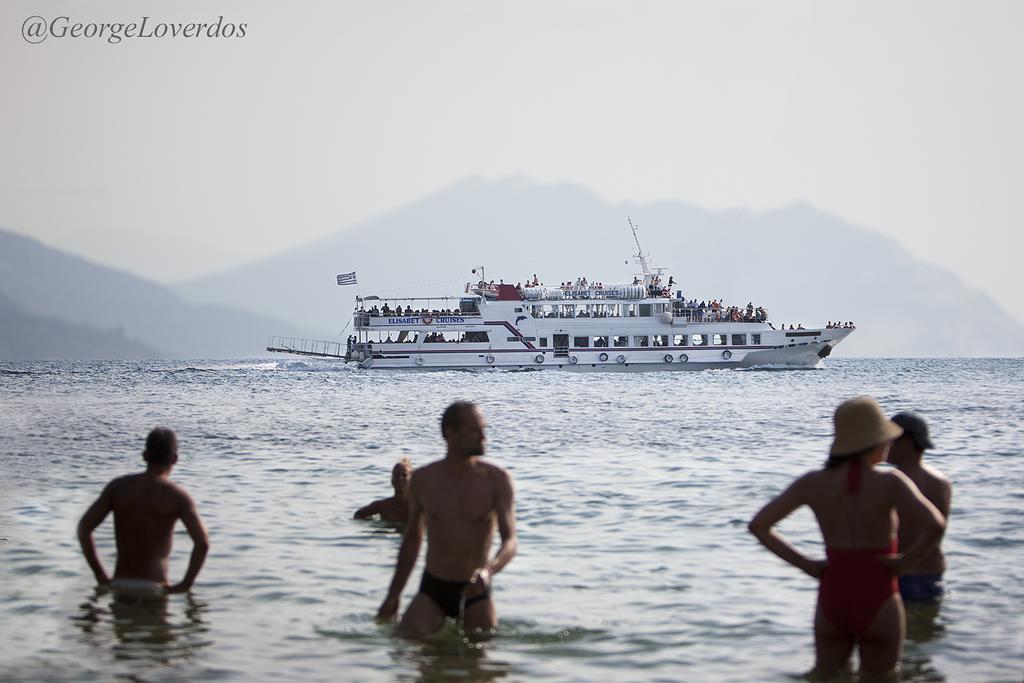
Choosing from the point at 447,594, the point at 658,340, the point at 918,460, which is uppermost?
the point at 658,340

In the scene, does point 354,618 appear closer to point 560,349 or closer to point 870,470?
point 870,470

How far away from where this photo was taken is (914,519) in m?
5.57

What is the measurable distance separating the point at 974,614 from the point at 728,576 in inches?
77.2

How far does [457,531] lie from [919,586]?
323 centimetres

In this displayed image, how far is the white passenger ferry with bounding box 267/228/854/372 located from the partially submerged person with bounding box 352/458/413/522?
6012 centimetres

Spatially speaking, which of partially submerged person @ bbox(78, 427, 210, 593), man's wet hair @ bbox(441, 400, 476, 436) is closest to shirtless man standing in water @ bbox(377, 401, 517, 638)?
man's wet hair @ bbox(441, 400, 476, 436)

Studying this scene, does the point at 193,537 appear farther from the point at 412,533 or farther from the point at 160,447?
the point at 412,533

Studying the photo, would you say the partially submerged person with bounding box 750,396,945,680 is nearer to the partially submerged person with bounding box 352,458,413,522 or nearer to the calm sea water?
the calm sea water

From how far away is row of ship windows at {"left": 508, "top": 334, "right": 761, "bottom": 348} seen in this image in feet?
239

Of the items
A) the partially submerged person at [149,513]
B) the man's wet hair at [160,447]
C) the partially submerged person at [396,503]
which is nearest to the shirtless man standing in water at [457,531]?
the partially submerged person at [149,513]

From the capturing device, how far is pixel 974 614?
8.22m

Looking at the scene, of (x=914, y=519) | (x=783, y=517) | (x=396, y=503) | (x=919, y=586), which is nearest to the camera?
(x=914, y=519)

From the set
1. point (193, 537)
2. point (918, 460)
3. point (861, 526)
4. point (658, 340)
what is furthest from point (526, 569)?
point (658, 340)

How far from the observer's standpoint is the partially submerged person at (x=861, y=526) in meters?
5.53
